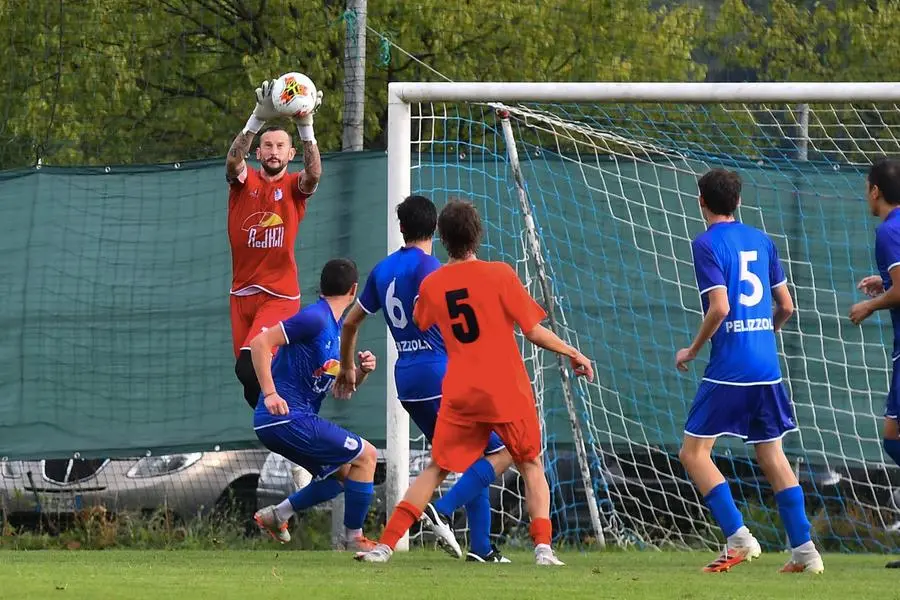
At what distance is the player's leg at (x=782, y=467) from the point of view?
7.06 metres

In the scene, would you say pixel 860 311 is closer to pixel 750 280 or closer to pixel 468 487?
pixel 750 280

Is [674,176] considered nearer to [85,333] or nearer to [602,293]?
[602,293]

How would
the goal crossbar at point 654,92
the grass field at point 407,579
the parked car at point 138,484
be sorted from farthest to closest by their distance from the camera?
1. the parked car at point 138,484
2. the goal crossbar at point 654,92
3. the grass field at point 407,579

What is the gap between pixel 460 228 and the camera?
705 centimetres

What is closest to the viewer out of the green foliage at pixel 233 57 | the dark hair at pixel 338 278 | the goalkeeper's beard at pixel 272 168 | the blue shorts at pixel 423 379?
the blue shorts at pixel 423 379

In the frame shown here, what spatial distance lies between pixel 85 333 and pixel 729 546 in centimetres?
503

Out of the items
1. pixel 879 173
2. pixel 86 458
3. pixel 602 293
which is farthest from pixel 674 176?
pixel 86 458

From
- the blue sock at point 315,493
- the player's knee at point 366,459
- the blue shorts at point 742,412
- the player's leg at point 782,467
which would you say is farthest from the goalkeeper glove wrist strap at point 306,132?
the player's leg at point 782,467

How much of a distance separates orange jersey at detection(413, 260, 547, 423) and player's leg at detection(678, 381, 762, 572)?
0.80m

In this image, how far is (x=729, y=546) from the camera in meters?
7.00

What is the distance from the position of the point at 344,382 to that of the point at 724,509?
2.10 meters

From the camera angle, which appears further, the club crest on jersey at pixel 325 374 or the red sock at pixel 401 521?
the club crest on jersey at pixel 325 374

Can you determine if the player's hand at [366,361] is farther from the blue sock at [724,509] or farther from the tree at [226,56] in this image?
the tree at [226,56]

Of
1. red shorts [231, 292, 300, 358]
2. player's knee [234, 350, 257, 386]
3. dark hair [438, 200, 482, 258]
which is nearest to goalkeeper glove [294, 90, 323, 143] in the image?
red shorts [231, 292, 300, 358]
